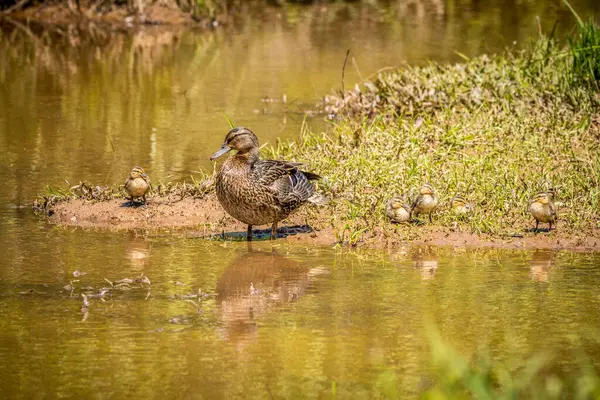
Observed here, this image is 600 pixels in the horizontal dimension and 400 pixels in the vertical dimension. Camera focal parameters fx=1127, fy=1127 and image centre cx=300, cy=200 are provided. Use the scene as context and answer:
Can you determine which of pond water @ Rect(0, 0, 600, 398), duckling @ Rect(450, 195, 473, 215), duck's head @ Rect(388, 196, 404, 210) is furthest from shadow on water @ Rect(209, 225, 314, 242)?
duckling @ Rect(450, 195, 473, 215)

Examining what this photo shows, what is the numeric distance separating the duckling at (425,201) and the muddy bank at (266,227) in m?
0.14

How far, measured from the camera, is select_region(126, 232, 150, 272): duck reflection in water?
7.91 metres

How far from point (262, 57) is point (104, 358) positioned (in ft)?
39.4

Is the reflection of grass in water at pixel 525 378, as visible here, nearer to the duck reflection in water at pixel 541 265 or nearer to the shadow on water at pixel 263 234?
the duck reflection in water at pixel 541 265

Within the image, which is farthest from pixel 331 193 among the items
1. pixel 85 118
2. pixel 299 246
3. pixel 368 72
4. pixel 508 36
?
pixel 508 36

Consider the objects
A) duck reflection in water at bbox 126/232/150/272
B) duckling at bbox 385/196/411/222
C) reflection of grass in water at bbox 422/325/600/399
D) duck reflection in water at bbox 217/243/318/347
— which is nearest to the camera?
reflection of grass in water at bbox 422/325/600/399

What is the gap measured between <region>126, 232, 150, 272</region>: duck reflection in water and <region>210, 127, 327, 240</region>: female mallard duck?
0.70 metres

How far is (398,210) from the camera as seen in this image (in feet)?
28.6

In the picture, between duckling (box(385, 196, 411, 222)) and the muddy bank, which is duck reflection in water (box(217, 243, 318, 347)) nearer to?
the muddy bank

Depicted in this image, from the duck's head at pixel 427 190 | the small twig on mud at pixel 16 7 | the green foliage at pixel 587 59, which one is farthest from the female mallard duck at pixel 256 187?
the small twig on mud at pixel 16 7

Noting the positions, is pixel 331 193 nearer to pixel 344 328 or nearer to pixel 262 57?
pixel 344 328

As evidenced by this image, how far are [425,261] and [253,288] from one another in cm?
139

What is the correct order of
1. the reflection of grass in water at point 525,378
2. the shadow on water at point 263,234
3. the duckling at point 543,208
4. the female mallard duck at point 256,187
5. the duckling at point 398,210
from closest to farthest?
1. the reflection of grass in water at point 525,378
2. the duckling at point 543,208
3. the female mallard duck at point 256,187
4. the duckling at point 398,210
5. the shadow on water at point 263,234

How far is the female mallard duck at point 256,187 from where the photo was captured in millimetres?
8617
